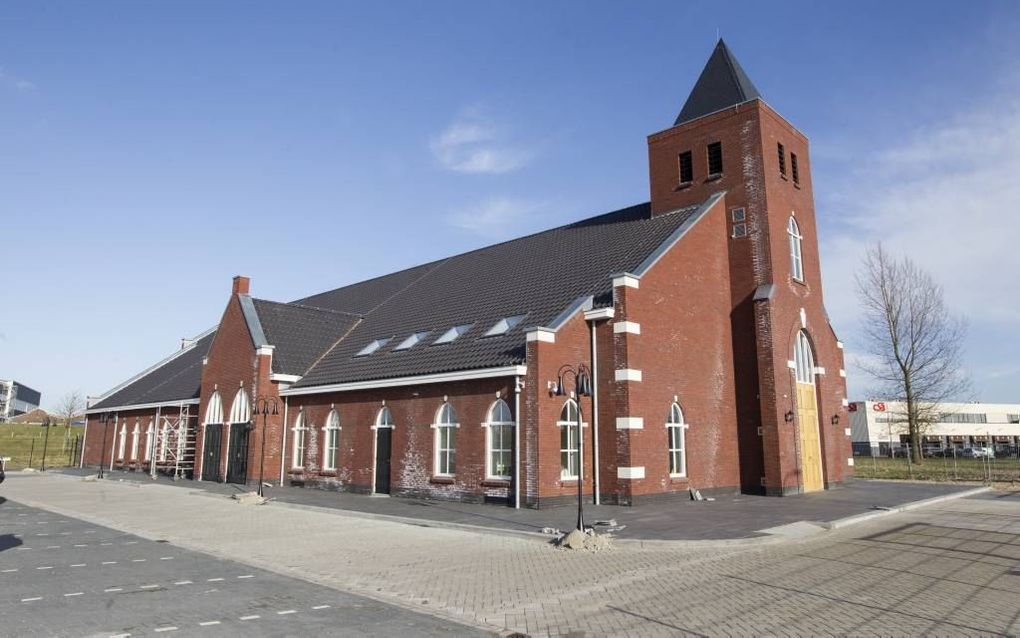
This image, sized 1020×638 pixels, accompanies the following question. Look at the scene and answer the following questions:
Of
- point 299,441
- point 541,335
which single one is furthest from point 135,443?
point 541,335

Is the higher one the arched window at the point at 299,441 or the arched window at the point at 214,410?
the arched window at the point at 214,410

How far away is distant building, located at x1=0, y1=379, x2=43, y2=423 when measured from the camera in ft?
421

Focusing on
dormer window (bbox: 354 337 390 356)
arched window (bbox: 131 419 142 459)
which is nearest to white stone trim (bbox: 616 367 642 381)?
dormer window (bbox: 354 337 390 356)

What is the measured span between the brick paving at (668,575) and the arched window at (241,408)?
35.5ft

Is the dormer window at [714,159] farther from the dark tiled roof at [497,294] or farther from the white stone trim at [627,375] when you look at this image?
the white stone trim at [627,375]

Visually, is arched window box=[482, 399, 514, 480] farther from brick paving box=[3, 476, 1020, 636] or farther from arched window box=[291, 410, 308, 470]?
arched window box=[291, 410, 308, 470]

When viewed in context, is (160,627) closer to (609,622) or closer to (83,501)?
(609,622)

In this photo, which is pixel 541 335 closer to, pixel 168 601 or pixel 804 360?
pixel 804 360

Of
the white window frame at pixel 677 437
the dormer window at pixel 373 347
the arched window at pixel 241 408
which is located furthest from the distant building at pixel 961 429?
the arched window at pixel 241 408

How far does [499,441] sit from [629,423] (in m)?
3.75

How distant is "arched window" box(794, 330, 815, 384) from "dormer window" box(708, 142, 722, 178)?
6637 mm

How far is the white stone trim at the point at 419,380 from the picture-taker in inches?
734

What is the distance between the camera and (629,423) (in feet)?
60.9

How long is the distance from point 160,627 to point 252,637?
3.86 ft
